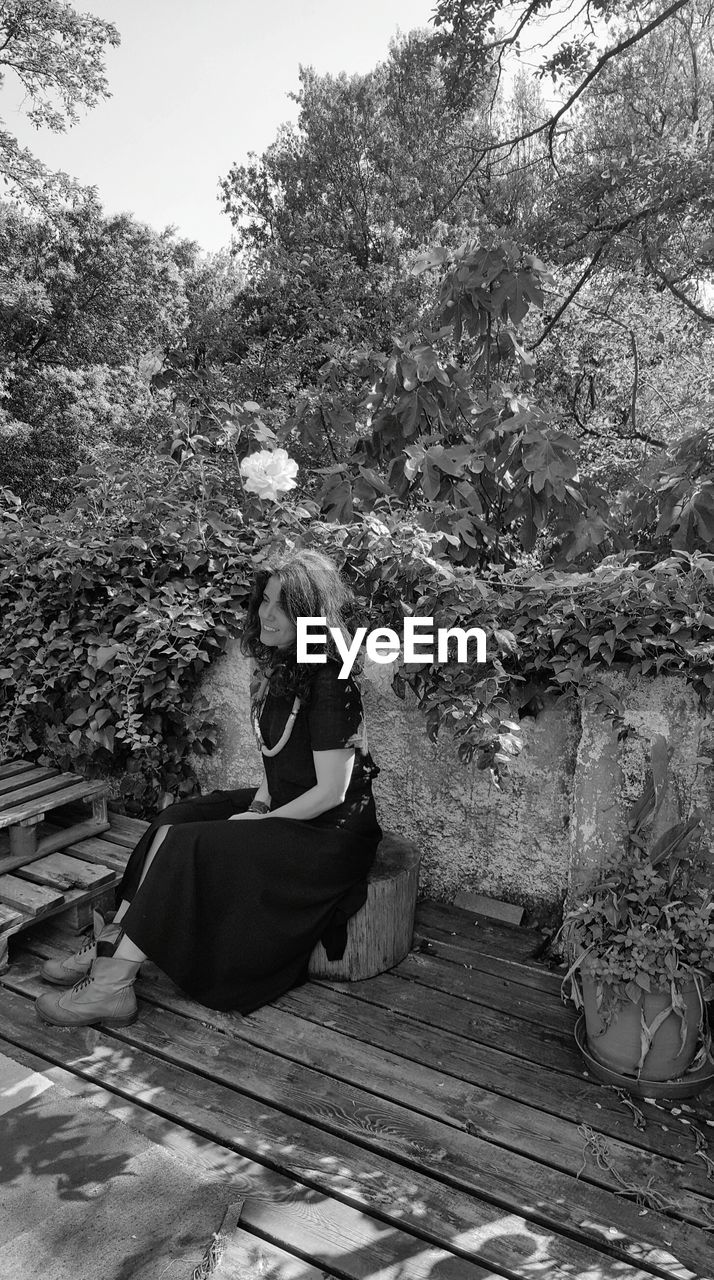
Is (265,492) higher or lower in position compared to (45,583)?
higher

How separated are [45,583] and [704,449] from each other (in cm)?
263

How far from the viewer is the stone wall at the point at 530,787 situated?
241 cm

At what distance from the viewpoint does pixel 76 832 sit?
3031mm

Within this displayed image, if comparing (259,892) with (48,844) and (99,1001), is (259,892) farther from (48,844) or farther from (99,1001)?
(48,844)

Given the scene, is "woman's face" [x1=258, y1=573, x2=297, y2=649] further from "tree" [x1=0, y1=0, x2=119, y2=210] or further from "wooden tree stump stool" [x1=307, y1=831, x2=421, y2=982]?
"tree" [x1=0, y1=0, x2=119, y2=210]

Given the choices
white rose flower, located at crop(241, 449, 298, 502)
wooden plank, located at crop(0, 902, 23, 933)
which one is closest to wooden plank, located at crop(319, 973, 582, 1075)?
wooden plank, located at crop(0, 902, 23, 933)

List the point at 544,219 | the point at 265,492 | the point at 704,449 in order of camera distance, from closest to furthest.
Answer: the point at 265,492 < the point at 704,449 < the point at 544,219

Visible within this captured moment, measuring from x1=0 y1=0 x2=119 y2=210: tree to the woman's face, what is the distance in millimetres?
16276

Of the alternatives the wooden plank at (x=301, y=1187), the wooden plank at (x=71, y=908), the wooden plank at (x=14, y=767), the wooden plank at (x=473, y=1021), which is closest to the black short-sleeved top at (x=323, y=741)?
the wooden plank at (x=473, y=1021)

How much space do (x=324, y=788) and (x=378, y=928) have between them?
44 centimetres

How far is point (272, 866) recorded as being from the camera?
2.37 meters

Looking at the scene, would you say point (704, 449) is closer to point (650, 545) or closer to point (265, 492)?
point (650, 545)

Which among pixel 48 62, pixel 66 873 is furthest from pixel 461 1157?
pixel 48 62

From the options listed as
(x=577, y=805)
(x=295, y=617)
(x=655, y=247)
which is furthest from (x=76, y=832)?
(x=655, y=247)
